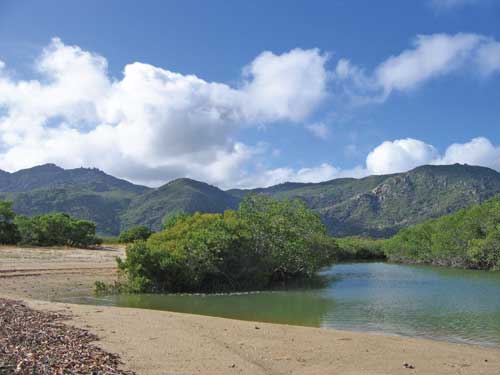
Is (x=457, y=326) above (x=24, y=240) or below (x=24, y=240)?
below

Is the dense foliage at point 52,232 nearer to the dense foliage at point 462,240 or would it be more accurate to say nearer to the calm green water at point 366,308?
the calm green water at point 366,308

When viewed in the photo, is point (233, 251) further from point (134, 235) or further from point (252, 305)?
point (134, 235)

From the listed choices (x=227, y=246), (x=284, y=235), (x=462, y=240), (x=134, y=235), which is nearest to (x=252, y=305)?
(x=227, y=246)

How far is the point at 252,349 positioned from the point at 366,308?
56.9 ft

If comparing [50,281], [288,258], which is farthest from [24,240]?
[288,258]

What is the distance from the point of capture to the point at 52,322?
18172 millimetres

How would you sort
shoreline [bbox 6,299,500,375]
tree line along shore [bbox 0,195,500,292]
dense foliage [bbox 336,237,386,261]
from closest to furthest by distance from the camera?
1. shoreline [bbox 6,299,500,375]
2. tree line along shore [bbox 0,195,500,292]
3. dense foliage [bbox 336,237,386,261]

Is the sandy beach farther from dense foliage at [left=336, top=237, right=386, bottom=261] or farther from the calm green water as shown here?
dense foliage at [left=336, top=237, right=386, bottom=261]

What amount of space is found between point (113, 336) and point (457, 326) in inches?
715

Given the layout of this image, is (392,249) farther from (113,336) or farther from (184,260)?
(113,336)

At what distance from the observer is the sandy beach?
13.5 meters

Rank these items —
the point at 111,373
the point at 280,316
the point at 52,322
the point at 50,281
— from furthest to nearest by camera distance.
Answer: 1. the point at 50,281
2. the point at 280,316
3. the point at 52,322
4. the point at 111,373

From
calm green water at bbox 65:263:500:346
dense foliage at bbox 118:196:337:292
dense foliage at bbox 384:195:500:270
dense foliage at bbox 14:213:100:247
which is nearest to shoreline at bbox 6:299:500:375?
calm green water at bbox 65:263:500:346

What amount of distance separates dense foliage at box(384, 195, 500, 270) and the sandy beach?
67.3 m
